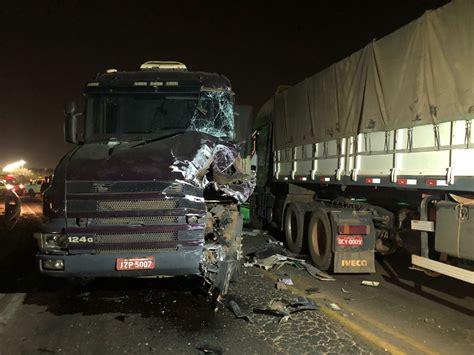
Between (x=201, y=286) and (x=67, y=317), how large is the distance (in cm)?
204

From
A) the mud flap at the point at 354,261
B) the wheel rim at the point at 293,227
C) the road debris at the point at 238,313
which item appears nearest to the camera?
the road debris at the point at 238,313

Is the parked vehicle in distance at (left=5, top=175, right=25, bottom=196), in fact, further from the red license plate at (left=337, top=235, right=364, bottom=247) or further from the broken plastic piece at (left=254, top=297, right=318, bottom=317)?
the broken plastic piece at (left=254, top=297, right=318, bottom=317)

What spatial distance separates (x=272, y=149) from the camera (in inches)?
471

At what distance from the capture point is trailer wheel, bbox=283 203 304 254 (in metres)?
9.69

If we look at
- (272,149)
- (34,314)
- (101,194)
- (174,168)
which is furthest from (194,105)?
(272,149)

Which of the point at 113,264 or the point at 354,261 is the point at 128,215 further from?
the point at 354,261

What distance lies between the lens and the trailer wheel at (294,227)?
9688 millimetres

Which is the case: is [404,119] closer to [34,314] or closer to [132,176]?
[132,176]

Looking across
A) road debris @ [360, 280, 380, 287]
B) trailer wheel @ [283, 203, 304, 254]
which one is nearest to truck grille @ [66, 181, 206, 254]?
road debris @ [360, 280, 380, 287]

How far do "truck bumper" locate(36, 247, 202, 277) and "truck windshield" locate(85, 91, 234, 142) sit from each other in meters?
2.03

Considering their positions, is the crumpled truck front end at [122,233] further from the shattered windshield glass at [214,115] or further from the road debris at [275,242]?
the road debris at [275,242]

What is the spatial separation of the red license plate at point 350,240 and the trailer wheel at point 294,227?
7.32 ft

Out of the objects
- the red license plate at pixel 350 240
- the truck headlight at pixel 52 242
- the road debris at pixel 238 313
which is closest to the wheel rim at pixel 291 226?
the red license plate at pixel 350 240

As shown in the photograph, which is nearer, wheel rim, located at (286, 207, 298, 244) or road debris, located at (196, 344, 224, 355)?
road debris, located at (196, 344, 224, 355)
